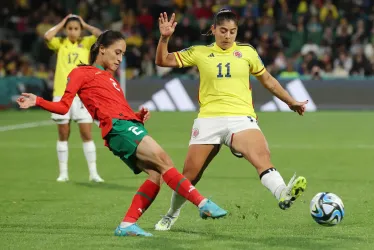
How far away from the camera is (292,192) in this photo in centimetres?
823

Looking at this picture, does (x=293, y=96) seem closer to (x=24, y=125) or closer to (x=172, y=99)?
(x=172, y=99)

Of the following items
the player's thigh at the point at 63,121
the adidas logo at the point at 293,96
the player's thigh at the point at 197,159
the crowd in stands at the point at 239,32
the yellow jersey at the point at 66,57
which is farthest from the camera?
the crowd in stands at the point at 239,32

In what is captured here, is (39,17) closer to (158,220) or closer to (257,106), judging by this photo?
(257,106)

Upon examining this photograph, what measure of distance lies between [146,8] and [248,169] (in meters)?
20.8

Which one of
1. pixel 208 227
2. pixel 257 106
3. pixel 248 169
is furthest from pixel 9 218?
pixel 257 106

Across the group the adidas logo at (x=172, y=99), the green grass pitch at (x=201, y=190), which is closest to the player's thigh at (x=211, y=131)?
the green grass pitch at (x=201, y=190)

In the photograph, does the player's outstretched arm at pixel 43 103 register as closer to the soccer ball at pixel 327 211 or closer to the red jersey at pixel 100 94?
the red jersey at pixel 100 94

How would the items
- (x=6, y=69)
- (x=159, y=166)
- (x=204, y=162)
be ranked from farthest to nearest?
1. (x=6, y=69)
2. (x=204, y=162)
3. (x=159, y=166)

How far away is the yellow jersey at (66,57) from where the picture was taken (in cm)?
1410

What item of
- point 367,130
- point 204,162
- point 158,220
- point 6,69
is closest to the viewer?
point 204,162

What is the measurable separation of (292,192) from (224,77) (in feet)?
4.99

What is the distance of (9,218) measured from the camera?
33.8 ft

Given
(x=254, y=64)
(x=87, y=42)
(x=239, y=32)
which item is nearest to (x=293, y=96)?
(x=239, y=32)

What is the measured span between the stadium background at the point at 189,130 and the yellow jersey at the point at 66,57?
4.73 feet
